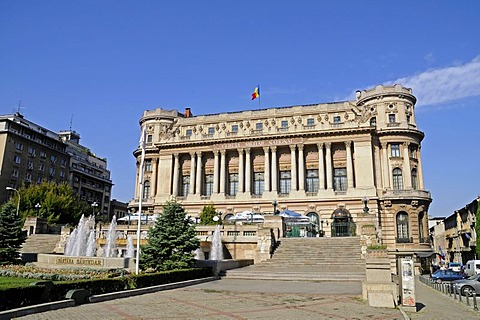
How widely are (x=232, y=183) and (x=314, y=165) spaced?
41.1ft

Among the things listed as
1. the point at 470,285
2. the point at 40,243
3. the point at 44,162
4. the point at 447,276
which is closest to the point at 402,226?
the point at 447,276

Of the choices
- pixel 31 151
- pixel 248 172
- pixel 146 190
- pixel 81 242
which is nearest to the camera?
pixel 81 242

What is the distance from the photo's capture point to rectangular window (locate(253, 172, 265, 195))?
57.9 meters

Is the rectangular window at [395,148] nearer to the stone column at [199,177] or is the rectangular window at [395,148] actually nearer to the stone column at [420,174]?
the stone column at [420,174]

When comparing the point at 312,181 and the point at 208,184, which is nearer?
the point at 312,181

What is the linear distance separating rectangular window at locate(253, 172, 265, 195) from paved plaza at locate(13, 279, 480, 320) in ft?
124

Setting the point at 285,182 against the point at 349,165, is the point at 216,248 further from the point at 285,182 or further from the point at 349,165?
the point at 349,165

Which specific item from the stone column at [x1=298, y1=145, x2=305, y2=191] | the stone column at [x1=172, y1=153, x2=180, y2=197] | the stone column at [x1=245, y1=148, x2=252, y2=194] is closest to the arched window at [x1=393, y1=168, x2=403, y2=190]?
the stone column at [x1=298, y1=145, x2=305, y2=191]

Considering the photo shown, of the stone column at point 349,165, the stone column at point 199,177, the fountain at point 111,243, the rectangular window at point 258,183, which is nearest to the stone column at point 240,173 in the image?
the rectangular window at point 258,183

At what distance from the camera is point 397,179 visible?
54.3 metres

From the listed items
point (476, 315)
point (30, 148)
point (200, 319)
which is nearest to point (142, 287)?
point (200, 319)

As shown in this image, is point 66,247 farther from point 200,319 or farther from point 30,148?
point 30,148

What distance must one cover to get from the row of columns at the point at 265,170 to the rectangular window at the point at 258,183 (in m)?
1.24

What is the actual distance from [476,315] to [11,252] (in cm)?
2801
